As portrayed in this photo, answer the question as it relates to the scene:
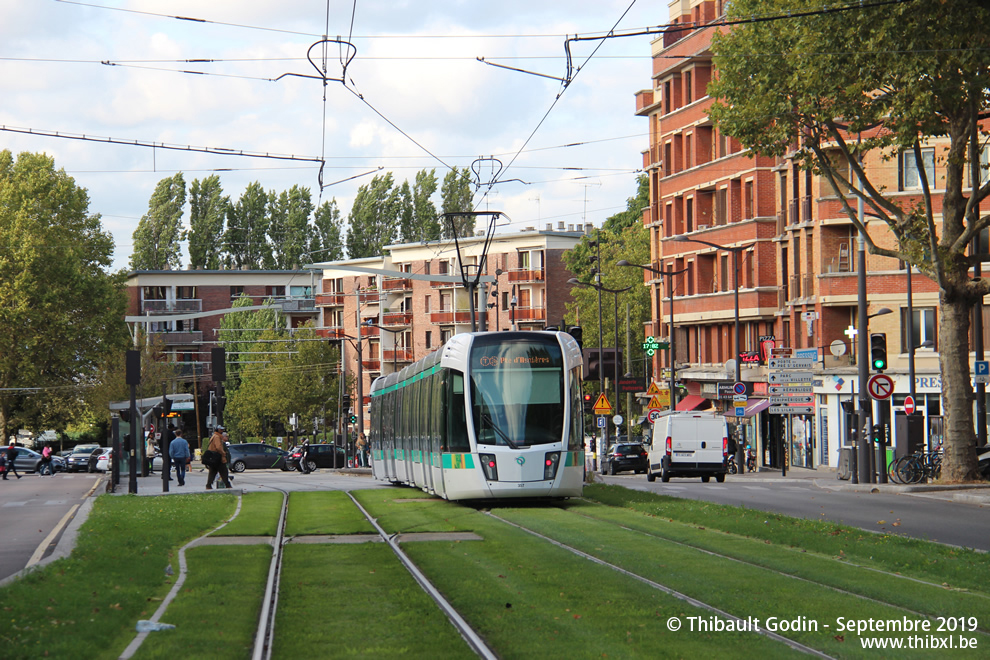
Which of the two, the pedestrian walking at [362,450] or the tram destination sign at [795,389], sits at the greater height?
the tram destination sign at [795,389]

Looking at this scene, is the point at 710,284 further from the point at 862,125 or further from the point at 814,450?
the point at 862,125

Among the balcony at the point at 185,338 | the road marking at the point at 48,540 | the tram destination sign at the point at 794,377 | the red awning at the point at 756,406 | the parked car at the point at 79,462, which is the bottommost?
the parked car at the point at 79,462

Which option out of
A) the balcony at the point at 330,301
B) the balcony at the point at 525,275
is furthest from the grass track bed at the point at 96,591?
the balcony at the point at 330,301

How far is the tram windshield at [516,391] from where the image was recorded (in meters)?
23.0

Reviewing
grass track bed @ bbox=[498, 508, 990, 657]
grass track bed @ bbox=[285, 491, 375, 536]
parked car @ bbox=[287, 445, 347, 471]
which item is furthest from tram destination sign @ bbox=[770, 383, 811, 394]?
parked car @ bbox=[287, 445, 347, 471]

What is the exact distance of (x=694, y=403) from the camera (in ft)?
221

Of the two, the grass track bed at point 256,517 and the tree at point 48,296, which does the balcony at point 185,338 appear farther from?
the grass track bed at point 256,517

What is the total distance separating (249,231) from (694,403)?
62.2 m

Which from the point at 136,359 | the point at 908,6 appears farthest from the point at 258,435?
the point at 908,6

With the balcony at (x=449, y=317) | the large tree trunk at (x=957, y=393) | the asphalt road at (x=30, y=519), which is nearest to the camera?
the asphalt road at (x=30, y=519)

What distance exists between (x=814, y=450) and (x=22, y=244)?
44068 mm

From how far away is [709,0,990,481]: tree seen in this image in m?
25.8

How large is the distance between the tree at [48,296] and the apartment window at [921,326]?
4487cm

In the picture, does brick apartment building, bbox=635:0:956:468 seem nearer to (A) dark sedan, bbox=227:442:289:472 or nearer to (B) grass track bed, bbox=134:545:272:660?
(A) dark sedan, bbox=227:442:289:472
